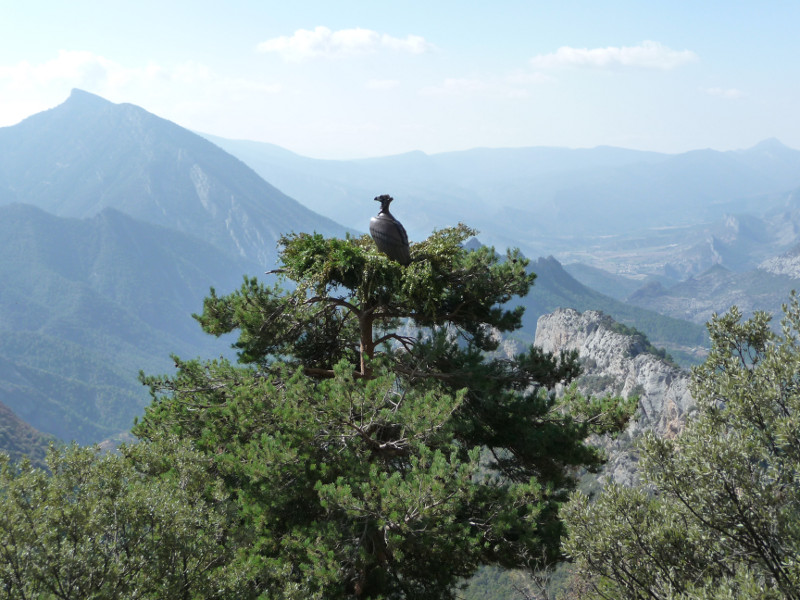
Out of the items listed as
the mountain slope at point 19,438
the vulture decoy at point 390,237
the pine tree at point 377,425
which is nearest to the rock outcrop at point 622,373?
the pine tree at point 377,425

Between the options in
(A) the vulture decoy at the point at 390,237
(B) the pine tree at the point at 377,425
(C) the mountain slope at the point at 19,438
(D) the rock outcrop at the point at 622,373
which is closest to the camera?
(B) the pine tree at the point at 377,425

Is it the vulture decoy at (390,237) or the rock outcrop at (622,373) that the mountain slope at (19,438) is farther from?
the vulture decoy at (390,237)

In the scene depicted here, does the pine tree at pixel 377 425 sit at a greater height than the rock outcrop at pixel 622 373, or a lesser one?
greater

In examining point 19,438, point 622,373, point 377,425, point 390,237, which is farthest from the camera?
point 19,438

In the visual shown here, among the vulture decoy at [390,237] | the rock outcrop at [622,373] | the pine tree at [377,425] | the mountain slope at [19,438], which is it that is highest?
the vulture decoy at [390,237]

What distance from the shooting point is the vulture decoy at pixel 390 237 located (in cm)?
1309

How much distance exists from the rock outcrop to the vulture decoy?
281 feet

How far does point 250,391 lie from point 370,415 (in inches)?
91.2

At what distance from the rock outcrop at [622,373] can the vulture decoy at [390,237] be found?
3372 inches

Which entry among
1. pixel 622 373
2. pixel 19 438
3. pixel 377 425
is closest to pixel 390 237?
pixel 377 425

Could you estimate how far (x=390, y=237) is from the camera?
43.0 feet

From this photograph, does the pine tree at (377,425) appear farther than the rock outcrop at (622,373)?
No

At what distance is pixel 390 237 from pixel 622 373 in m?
134

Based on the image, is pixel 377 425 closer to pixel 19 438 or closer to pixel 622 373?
pixel 622 373
